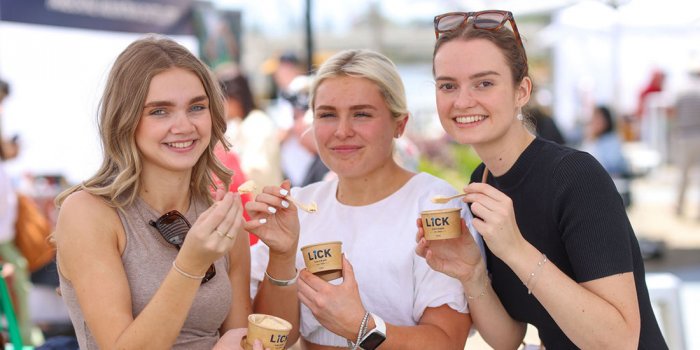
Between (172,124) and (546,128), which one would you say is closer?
(172,124)

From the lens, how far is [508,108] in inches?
95.3

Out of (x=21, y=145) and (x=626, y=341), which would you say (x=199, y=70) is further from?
(x=21, y=145)

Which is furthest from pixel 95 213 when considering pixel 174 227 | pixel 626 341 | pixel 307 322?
pixel 626 341

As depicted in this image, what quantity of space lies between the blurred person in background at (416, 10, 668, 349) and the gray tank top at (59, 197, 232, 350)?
0.68 m

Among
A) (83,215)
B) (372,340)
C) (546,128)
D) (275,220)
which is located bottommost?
(546,128)

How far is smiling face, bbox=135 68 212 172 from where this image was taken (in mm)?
2342

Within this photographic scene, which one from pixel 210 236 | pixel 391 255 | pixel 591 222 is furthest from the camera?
pixel 391 255

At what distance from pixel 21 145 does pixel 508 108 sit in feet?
15.1

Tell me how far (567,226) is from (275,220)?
0.94 metres

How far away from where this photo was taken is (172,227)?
2383 mm

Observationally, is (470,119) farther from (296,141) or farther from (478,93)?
(296,141)

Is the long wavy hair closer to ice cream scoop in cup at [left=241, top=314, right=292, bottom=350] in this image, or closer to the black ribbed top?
ice cream scoop in cup at [left=241, top=314, right=292, bottom=350]

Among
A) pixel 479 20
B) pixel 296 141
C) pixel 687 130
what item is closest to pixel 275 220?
pixel 479 20

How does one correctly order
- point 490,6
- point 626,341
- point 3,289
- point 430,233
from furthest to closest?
point 490,6 < point 3,289 < point 430,233 < point 626,341
